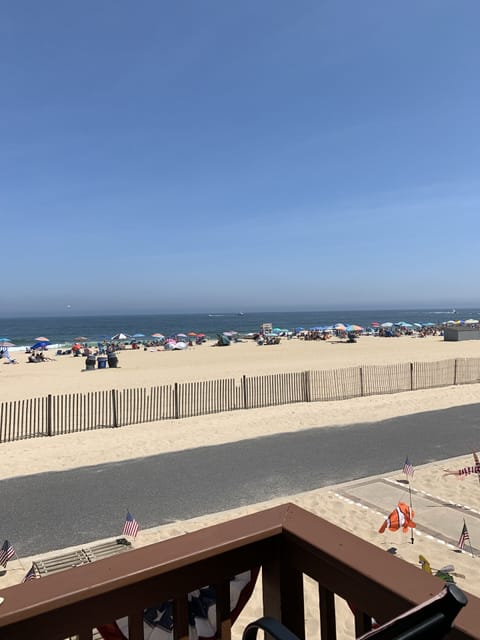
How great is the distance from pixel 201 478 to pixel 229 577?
873cm

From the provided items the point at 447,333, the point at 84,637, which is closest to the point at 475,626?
the point at 84,637

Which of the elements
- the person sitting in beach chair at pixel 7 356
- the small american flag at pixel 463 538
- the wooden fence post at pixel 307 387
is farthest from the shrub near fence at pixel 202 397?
the person sitting in beach chair at pixel 7 356

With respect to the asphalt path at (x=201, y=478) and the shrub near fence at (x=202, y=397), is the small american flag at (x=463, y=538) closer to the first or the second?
the asphalt path at (x=201, y=478)

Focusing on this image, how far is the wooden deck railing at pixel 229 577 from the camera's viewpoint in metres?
1.62

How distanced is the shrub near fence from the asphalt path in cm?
382

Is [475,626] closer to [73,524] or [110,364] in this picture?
[73,524]

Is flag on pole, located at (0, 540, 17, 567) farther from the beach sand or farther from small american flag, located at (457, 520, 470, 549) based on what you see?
small american flag, located at (457, 520, 470, 549)

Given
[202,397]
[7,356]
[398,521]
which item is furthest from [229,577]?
[7,356]

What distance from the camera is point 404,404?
18047 mm

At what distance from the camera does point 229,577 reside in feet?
6.59

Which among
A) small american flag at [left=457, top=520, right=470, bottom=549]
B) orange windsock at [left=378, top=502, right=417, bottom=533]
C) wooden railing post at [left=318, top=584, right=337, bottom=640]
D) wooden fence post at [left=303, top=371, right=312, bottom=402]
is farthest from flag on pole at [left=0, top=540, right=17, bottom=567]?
wooden fence post at [left=303, top=371, right=312, bottom=402]

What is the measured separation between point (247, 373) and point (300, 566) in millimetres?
27941

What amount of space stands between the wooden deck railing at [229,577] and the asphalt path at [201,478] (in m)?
6.36

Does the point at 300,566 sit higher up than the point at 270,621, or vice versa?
the point at 270,621
